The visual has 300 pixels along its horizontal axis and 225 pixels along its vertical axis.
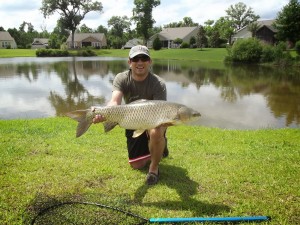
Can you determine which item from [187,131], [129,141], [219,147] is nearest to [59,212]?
[129,141]

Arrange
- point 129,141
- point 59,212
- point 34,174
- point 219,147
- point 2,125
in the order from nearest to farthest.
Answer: point 59,212 < point 34,174 < point 129,141 < point 219,147 < point 2,125

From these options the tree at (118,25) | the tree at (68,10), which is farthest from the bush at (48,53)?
the tree at (118,25)

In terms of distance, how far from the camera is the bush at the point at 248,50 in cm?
4038

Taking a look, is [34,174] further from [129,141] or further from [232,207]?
[232,207]

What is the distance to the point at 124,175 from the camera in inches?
187

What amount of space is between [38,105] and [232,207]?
36.4 feet

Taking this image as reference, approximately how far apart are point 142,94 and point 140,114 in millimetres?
983

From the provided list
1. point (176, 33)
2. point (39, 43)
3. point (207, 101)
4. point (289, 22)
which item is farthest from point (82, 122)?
point (39, 43)

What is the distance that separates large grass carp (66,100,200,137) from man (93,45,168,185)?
468mm

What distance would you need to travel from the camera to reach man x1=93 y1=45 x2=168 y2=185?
453 centimetres

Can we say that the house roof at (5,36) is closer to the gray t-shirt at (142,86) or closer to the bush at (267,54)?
the bush at (267,54)

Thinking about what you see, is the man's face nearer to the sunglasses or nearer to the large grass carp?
the sunglasses

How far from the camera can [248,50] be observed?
40.6 meters

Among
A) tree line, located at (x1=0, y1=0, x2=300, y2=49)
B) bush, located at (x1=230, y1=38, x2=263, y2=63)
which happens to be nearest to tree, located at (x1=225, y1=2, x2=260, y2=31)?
tree line, located at (x1=0, y1=0, x2=300, y2=49)
